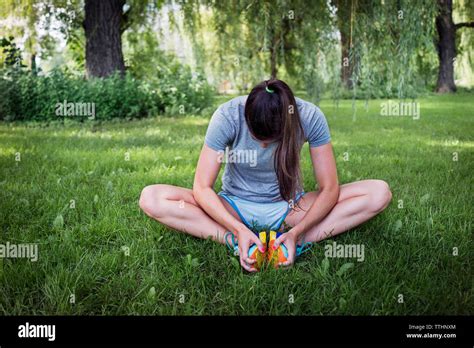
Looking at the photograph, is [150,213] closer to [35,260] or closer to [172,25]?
[35,260]

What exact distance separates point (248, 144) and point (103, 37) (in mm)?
6737

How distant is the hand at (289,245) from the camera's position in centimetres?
219

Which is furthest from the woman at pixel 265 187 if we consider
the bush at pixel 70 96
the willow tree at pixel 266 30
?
the bush at pixel 70 96

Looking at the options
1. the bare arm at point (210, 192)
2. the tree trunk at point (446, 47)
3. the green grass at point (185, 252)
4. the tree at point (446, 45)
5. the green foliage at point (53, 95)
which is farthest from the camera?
the green foliage at point (53, 95)

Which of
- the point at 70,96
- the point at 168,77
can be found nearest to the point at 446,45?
the point at 168,77

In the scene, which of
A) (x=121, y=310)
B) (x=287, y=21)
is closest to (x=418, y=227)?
(x=287, y=21)

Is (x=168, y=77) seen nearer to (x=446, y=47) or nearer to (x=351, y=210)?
(x=446, y=47)

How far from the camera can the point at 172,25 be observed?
3238mm

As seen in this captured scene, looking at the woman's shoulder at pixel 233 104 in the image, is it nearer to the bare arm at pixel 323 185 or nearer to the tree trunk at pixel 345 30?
the bare arm at pixel 323 185

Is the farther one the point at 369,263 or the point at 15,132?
the point at 15,132

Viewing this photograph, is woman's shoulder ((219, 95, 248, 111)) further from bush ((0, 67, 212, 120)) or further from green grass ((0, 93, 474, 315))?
bush ((0, 67, 212, 120))

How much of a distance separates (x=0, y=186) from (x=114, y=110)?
4505mm

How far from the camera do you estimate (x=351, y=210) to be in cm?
256

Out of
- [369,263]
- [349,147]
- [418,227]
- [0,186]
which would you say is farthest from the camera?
[349,147]
